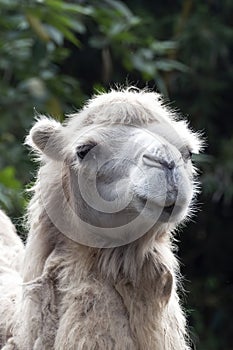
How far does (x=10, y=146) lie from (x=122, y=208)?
3.31 meters

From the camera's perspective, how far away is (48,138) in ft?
11.2

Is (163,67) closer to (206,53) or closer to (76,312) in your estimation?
(206,53)

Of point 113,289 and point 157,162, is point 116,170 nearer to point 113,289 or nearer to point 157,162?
point 157,162

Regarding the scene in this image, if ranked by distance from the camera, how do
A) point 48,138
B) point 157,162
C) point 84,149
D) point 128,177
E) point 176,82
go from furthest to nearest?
point 176,82, point 48,138, point 84,149, point 128,177, point 157,162

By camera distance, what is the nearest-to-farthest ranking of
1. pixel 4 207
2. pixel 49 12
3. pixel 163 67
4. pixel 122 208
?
pixel 122 208, pixel 4 207, pixel 49 12, pixel 163 67

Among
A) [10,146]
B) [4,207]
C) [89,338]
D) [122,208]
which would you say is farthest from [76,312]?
[10,146]

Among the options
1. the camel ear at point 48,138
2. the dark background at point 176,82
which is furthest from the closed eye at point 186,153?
the dark background at point 176,82

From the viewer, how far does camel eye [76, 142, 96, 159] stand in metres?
3.16

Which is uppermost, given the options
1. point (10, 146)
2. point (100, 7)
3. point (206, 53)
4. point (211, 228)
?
point (100, 7)

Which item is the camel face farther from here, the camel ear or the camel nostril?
the camel ear

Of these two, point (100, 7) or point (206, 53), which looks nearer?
point (100, 7)

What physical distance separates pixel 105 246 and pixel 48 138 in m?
0.44

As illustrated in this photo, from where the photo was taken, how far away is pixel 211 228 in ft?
29.1

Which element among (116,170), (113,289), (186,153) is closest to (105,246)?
(113,289)
